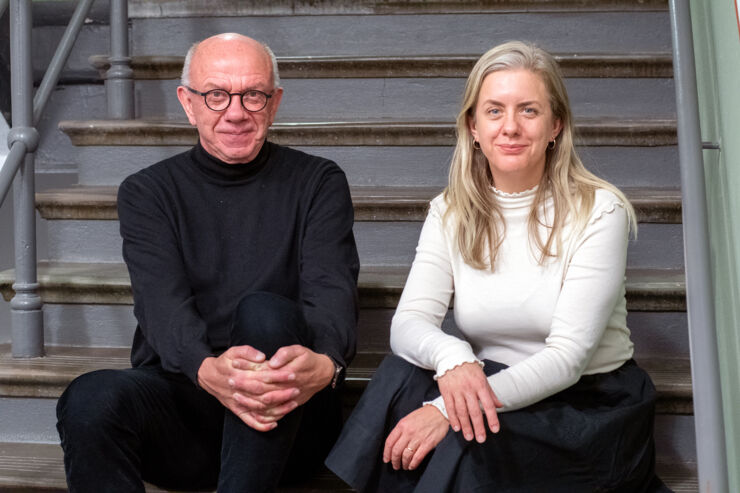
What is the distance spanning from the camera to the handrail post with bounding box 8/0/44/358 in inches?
86.5

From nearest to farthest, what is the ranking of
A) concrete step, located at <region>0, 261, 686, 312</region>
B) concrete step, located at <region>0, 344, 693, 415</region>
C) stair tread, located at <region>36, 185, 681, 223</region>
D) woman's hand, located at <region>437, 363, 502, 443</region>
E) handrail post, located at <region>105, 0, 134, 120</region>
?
1. woman's hand, located at <region>437, 363, 502, 443</region>
2. concrete step, located at <region>0, 344, 693, 415</region>
3. concrete step, located at <region>0, 261, 686, 312</region>
4. stair tread, located at <region>36, 185, 681, 223</region>
5. handrail post, located at <region>105, 0, 134, 120</region>

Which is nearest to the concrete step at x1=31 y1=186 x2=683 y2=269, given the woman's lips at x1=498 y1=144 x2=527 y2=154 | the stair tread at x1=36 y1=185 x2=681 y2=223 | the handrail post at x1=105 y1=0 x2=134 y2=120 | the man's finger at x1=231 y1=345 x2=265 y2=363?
the stair tread at x1=36 y1=185 x2=681 y2=223

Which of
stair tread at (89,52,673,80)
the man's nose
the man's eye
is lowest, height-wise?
the man's nose

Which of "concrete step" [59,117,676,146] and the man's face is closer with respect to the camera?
the man's face

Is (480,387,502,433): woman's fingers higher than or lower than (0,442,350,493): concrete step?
higher

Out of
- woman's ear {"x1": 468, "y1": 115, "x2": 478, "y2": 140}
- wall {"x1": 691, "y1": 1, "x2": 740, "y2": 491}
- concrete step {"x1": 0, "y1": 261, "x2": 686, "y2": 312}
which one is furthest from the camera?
concrete step {"x1": 0, "y1": 261, "x2": 686, "y2": 312}

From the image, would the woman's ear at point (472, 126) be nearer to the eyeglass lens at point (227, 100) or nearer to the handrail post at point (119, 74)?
the eyeglass lens at point (227, 100)

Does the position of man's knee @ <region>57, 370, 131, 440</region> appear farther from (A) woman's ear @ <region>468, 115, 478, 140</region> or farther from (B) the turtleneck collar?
(A) woman's ear @ <region>468, 115, 478, 140</region>

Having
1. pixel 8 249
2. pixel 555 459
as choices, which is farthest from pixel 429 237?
pixel 8 249

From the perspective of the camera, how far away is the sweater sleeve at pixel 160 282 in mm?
1713

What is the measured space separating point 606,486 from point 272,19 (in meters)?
1.77

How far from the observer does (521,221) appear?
70.9 inches

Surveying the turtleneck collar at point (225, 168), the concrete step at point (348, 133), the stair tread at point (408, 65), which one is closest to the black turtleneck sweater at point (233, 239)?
the turtleneck collar at point (225, 168)

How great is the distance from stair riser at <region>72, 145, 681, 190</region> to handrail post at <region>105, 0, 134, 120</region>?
0.52 feet
